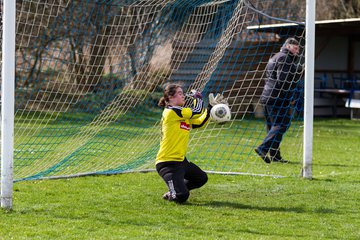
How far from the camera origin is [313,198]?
25.6ft

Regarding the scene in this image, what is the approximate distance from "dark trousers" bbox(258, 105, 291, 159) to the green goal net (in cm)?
27

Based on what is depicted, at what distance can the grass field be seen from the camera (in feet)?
19.9

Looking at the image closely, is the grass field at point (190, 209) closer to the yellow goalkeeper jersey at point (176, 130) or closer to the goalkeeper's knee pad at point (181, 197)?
the goalkeeper's knee pad at point (181, 197)

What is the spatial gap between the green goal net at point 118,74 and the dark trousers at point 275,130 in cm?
27

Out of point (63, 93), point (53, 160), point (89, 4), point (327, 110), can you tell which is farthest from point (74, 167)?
point (327, 110)

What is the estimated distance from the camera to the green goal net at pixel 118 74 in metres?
10.3

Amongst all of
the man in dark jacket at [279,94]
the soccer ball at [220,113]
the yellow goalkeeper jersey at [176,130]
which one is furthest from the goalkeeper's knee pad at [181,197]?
the man in dark jacket at [279,94]

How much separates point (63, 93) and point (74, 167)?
1600 mm

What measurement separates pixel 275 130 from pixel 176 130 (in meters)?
3.59

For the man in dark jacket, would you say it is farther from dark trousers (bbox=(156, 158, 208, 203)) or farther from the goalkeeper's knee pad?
the goalkeeper's knee pad

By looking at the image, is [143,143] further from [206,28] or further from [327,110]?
[327,110]

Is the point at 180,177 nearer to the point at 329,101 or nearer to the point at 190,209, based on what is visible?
the point at 190,209

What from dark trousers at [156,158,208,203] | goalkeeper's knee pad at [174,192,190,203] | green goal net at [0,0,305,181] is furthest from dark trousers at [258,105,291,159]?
goalkeeper's knee pad at [174,192,190,203]

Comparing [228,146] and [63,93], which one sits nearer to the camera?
[63,93]
